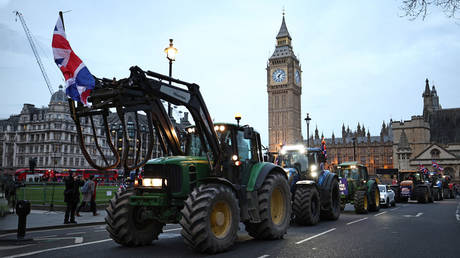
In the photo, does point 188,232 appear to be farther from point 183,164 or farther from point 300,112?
point 300,112

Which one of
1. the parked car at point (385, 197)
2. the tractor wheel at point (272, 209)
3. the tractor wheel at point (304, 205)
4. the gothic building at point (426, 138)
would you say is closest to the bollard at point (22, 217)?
the tractor wheel at point (272, 209)

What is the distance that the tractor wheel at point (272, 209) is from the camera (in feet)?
29.8

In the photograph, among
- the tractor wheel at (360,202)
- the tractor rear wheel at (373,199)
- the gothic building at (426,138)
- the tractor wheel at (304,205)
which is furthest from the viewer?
the gothic building at (426,138)

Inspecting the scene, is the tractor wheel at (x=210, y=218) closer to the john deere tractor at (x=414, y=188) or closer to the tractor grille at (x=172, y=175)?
the tractor grille at (x=172, y=175)

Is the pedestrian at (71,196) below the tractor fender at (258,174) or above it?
below

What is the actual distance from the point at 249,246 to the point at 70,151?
290ft

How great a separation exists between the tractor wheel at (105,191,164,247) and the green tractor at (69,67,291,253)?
0.02 metres

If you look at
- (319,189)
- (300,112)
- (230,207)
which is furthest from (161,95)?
(300,112)

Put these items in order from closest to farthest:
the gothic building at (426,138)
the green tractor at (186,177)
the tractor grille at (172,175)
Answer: the green tractor at (186,177) → the tractor grille at (172,175) → the gothic building at (426,138)

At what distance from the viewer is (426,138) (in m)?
95.2

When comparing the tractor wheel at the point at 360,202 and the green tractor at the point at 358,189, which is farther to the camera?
the green tractor at the point at 358,189

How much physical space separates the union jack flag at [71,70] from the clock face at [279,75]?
390ft

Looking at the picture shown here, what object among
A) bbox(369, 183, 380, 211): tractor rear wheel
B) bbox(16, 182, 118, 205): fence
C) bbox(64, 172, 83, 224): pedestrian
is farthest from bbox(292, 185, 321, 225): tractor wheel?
bbox(16, 182, 118, 205): fence

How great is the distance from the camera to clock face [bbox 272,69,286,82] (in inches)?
4892
